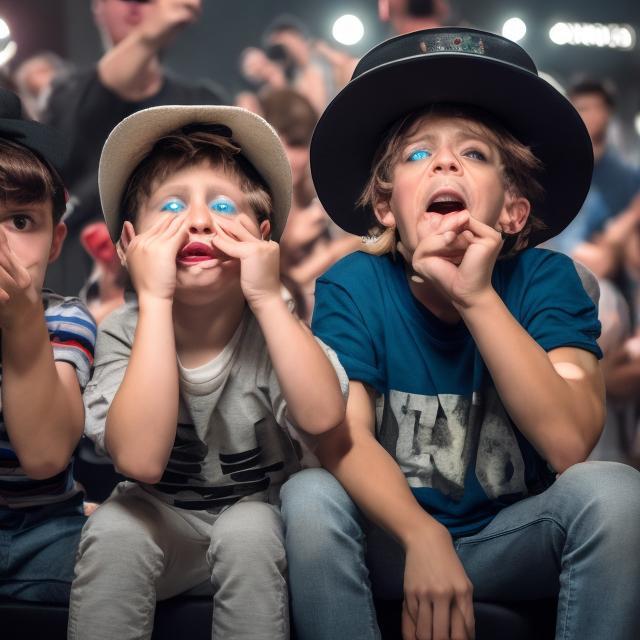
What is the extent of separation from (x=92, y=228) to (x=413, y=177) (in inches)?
46.8

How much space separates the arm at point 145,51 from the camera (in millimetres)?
2121

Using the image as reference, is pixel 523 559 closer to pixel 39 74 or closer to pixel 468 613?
pixel 468 613

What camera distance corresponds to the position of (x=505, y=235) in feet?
3.91

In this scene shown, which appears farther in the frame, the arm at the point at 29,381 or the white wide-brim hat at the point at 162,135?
the white wide-brim hat at the point at 162,135

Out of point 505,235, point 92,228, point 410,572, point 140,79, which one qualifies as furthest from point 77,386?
point 140,79

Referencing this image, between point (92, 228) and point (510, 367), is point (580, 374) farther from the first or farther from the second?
point (92, 228)

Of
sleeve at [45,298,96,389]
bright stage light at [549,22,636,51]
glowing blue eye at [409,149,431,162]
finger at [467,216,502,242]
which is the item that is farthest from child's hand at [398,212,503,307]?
bright stage light at [549,22,636,51]

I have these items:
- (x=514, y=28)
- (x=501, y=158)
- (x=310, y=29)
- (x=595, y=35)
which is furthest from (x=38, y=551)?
(x=595, y=35)

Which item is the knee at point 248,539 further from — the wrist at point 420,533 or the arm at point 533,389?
the arm at point 533,389

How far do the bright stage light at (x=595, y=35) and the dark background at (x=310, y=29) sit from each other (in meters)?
0.02

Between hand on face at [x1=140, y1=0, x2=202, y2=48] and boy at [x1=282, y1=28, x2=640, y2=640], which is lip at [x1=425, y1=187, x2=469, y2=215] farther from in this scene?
hand on face at [x1=140, y1=0, x2=202, y2=48]

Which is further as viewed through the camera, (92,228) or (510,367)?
(92,228)

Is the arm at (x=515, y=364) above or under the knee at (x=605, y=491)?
above

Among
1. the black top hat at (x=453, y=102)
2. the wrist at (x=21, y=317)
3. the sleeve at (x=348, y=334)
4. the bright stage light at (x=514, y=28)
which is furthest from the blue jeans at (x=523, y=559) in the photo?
the bright stage light at (x=514, y=28)
